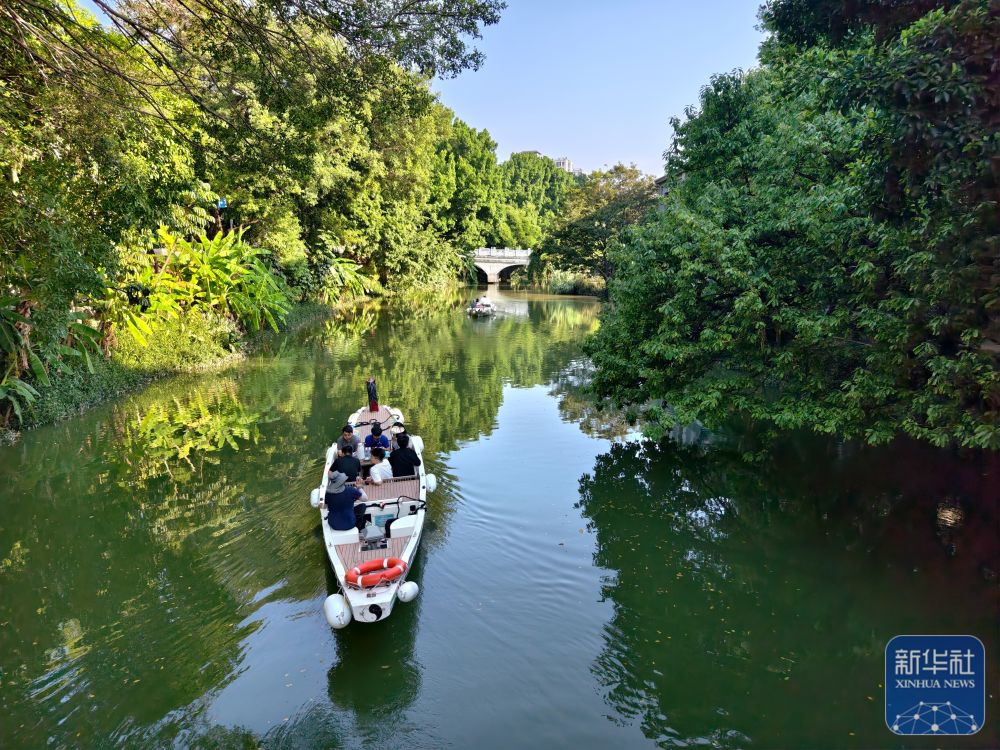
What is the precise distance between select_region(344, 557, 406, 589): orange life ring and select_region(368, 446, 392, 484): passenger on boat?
106 inches

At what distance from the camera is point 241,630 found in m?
7.14

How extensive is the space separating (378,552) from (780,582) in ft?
17.7

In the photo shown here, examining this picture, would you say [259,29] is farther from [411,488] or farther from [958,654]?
[958,654]

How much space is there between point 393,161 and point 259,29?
3052cm

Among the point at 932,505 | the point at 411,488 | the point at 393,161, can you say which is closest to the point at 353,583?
the point at 411,488

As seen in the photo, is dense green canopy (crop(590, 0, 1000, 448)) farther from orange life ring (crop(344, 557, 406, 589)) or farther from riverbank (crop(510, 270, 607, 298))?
riverbank (crop(510, 270, 607, 298))

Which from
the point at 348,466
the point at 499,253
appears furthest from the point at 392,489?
the point at 499,253

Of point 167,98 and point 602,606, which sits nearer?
point 602,606

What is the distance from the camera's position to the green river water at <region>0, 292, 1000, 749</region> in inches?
231

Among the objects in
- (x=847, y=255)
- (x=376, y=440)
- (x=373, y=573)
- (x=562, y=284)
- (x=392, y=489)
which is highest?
(x=562, y=284)

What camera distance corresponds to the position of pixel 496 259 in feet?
218

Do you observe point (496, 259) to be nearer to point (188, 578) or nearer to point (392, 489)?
point (392, 489)

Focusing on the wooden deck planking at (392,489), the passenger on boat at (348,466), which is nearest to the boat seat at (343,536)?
the passenger on boat at (348,466)

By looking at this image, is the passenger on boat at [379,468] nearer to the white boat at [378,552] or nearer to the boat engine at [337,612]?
the white boat at [378,552]
